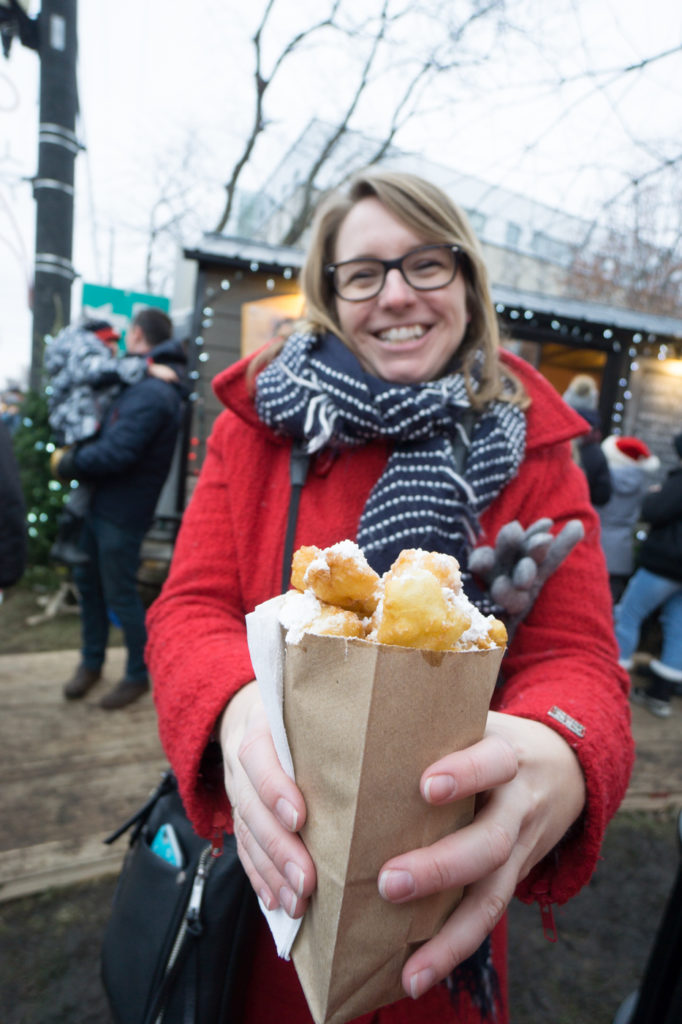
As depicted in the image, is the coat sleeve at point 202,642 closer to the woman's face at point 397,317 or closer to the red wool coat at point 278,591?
the red wool coat at point 278,591

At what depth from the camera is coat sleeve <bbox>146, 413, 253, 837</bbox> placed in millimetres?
1018

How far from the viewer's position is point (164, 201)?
1880 centimetres

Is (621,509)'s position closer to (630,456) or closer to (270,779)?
(630,456)

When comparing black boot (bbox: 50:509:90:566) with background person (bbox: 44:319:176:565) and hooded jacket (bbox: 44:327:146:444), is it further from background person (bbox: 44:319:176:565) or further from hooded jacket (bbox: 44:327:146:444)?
hooded jacket (bbox: 44:327:146:444)

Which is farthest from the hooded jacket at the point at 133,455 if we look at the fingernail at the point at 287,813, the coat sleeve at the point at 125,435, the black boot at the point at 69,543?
the fingernail at the point at 287,813

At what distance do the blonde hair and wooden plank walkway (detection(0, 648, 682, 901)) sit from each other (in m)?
2.26

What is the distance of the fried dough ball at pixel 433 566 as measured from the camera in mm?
652

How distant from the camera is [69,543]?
3.63 meters

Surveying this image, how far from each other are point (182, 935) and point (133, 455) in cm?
274

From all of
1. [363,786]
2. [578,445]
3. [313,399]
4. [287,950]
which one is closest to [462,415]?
[313,399]

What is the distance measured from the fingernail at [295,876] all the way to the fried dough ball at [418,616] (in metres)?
0.33

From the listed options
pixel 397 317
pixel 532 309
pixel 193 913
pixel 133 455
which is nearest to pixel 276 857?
pixel 193 913

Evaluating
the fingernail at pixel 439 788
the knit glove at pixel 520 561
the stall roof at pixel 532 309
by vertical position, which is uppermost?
the stall roof at pixel 532 309

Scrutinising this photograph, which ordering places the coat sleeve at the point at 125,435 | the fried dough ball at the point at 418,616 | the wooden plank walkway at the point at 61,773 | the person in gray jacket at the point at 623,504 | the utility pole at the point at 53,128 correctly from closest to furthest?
the fried dough ball at the point at 418,616, the wooden plank walkway at the point at 61,773, the coat sleeve at the point at 125,435, the person in gray jacket at the point at 623,504, the utility pole at the point at 53,128
